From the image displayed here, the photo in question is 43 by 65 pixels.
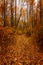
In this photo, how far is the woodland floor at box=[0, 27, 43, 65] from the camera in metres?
5.08

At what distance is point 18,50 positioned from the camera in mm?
5094

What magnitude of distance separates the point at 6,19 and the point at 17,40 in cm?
36

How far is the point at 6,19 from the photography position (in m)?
5.11

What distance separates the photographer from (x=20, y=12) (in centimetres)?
515

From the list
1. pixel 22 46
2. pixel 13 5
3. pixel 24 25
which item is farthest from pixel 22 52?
pixel 13 5

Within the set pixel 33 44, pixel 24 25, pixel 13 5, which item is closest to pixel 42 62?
pixel 33 44

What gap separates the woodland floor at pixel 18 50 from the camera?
508cm

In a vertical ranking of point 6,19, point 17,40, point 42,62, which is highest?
point 6,19

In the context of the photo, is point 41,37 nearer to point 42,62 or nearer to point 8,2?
point 42,62

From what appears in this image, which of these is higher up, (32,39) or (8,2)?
(8,2)

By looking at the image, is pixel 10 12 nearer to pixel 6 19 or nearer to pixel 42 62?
pixel 6 19

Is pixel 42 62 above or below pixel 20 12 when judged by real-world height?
below

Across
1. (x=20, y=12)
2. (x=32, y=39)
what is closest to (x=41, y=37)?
(x=32, y=39)

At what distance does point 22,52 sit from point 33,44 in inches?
8.2
